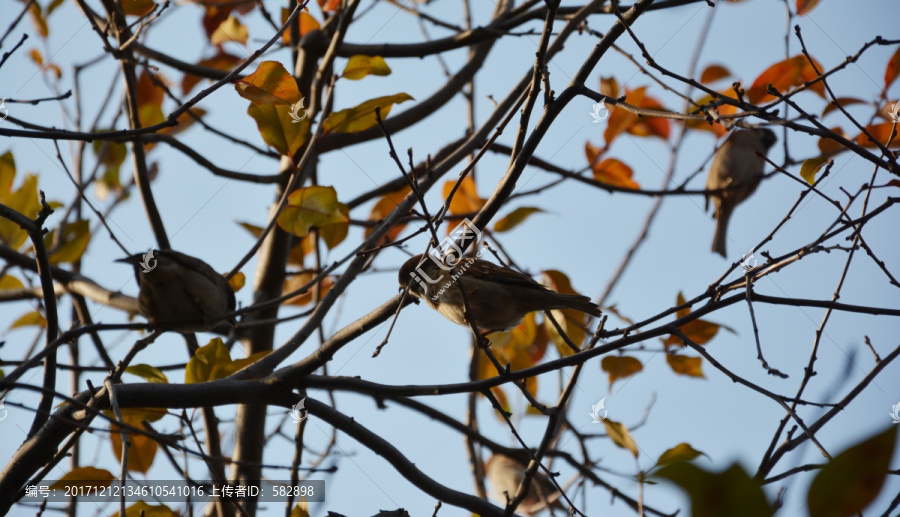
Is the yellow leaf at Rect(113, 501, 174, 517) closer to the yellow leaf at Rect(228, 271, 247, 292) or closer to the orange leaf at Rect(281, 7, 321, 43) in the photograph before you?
the yellow leaf at Rect(228, 271, 247, 292)

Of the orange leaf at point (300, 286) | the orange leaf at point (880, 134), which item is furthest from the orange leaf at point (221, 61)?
the orange leaf at point (880, 134)

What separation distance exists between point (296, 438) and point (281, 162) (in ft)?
5.85

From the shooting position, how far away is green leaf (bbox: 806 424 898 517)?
704 mm

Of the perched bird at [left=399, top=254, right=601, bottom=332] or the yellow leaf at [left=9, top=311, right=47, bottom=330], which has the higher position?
the yellow leaf at [left=9, top=311, right=47, bottom=330]

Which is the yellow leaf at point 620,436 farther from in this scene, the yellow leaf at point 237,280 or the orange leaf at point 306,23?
the orange leaf at point 306,23

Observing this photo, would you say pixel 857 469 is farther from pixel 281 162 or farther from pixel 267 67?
pixel 281 162

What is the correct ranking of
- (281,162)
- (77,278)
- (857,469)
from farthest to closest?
1. (281,162)
2. (77,278)
3. (857,469)

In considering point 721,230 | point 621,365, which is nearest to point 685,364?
point 621,365

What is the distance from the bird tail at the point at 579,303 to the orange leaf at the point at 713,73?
1689mm

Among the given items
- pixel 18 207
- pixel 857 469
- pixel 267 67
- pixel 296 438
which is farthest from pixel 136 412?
pixel 857 469

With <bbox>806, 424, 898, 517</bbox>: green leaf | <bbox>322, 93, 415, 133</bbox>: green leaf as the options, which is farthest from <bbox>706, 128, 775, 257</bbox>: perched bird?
<bbox>806, 424, 898, 517</bbox>: green leaf

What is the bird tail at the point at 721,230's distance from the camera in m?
5.66

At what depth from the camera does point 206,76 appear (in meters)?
4.54
